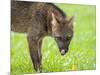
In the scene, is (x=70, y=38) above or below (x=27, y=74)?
above

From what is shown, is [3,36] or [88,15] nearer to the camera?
[3,36]

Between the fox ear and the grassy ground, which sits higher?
the fox ear

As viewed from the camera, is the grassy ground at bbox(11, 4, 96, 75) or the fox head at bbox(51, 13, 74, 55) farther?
the fox head at bbox(51, 13, 74, 55)

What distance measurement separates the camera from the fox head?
238 centimetres

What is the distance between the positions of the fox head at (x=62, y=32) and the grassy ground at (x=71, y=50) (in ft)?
0.16

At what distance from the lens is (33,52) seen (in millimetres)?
2312

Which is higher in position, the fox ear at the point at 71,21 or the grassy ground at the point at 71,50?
the fox ear at the point at 71,21

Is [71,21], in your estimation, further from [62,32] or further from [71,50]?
[71,50]

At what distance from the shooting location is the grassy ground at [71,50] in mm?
2248

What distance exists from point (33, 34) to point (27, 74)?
1.37 ft

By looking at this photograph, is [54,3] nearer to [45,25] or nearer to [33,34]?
[45,25]

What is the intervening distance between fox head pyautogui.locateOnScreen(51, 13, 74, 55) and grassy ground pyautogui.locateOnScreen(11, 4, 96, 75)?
1.9 inches

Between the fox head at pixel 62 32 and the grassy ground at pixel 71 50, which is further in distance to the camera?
the fox head at pixel 62 32

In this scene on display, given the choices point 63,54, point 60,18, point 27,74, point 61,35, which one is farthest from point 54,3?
point 27,74
